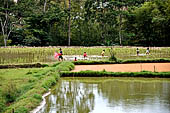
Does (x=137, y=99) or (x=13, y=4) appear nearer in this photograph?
(x=137, y=99)

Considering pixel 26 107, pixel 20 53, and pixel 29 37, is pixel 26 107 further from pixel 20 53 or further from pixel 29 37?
pixel 29 37

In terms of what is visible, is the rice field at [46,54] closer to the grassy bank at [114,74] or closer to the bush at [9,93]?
the grassy bank at [114,74]

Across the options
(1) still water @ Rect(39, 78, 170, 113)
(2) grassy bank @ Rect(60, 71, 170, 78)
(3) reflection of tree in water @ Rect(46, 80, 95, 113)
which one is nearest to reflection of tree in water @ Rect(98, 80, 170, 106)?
(1) still water @ Rect(39, 78, 170, 113)

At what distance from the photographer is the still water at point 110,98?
377 inches

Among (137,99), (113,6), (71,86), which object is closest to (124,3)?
(113,6)

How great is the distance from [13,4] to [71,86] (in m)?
26.9

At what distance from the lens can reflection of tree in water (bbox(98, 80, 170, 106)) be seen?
423 inches

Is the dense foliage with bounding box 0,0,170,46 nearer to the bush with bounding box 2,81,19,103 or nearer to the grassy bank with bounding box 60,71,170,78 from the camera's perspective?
the grassy bank with bounding box 60,71,170,78

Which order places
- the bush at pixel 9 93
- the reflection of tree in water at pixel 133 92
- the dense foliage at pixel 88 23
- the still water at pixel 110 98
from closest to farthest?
the still water at pixel 110 98
the bush at pixel 9 93
the reflection of tree in water at pixel 133 92
the dense foliage at pixel 88 23

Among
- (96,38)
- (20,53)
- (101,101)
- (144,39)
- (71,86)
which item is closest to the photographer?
(101,101)

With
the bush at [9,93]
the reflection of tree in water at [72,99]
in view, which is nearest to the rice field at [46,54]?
the reflection of tree in water at [72,99]

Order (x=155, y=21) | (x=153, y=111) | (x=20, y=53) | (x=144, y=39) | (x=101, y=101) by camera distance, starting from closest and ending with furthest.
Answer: (x=153, y=111) < (x=101, y=101) < (x=20, y=53) < (x=155, y=21) < (x=144, y=39)

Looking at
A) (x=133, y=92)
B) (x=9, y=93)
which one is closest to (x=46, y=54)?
(x=133, y=92)

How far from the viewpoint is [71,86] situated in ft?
48.4
